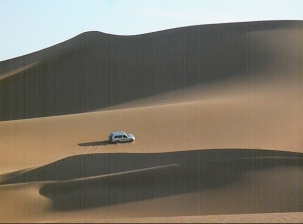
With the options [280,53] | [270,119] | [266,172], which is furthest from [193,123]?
[280,53]

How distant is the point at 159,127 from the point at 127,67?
62.0 feet

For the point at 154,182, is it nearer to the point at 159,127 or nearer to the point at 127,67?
the point at 159,127

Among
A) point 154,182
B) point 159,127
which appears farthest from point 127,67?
point 154,182

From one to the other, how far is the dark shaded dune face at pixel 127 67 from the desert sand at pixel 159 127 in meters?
0.14

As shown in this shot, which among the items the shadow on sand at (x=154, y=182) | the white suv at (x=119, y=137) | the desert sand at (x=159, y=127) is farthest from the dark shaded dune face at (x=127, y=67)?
the shadow on sand at (x=154, y=182)

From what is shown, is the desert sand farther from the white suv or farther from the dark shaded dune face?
the white suv

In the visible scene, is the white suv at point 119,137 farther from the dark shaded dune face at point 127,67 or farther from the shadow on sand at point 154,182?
the dark shaded dune face at point 127,67

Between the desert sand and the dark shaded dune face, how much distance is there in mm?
144

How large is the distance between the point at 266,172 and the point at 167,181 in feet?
9.39

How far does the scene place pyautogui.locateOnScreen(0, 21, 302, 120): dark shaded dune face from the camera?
44.5m

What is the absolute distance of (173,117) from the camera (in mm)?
33719

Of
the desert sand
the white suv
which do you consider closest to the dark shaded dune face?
the desert sand

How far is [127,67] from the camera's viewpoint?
50.2 meters

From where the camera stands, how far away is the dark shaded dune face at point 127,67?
44531mm
